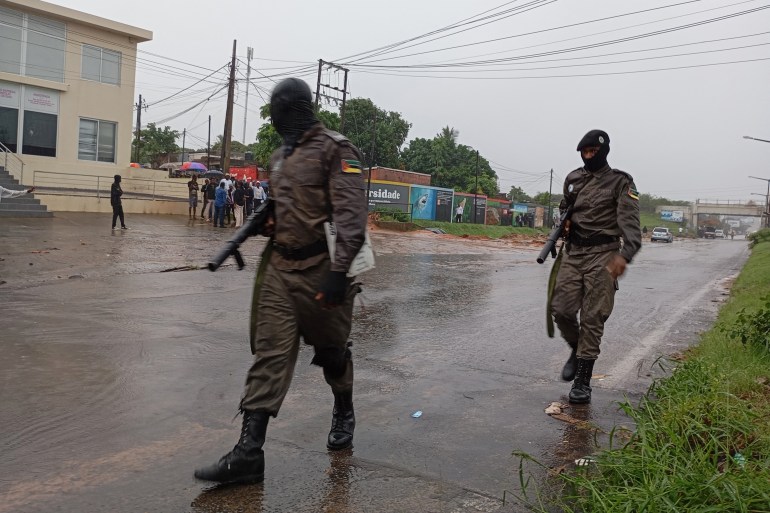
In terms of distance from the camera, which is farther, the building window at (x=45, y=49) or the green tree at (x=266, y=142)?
the green tree at (x=266, y=142)

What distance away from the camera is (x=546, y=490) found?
10.2 ft

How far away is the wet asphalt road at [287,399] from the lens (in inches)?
118

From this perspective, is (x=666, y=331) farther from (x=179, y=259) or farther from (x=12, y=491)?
(x=179, y=259)

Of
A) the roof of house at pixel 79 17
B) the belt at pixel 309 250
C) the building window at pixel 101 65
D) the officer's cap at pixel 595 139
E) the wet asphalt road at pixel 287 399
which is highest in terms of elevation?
the roof of house at pixel 79 17

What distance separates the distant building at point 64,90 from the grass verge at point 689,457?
24.9 m

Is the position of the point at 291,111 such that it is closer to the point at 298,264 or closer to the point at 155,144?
the point at 298,264

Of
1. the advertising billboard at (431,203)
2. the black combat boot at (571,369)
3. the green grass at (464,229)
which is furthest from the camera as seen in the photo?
the advertising billboard at (431,203)

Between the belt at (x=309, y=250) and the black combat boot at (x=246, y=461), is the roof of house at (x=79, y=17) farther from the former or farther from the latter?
the black combat boot at (x=246, y=461)

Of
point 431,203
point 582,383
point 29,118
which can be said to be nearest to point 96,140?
point 29,118

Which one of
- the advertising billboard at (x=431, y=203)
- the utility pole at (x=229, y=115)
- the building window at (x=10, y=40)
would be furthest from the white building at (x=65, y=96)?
the advertising billboard at (x=431, y=203)

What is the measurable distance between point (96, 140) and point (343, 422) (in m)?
27.4

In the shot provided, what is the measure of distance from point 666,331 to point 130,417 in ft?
20.7

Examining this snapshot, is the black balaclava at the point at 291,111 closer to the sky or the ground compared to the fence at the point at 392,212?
closer to the sky

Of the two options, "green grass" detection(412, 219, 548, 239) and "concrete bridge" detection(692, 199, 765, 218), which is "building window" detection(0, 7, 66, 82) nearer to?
"green grass" detection(412, 219, 548, 239)
